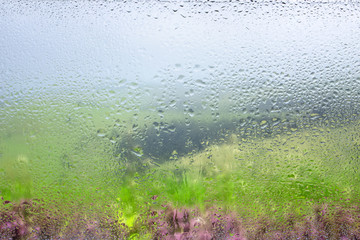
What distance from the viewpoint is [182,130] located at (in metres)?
0.84

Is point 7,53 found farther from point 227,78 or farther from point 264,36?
point 264,36

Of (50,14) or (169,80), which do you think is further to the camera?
(50,14)

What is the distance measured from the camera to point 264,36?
920 mm

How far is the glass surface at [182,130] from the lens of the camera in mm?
846

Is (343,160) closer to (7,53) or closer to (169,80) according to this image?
(169,80)

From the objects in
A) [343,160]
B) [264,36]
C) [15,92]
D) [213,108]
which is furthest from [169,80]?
[343,160]

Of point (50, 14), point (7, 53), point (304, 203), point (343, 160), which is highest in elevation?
point (50, 14)

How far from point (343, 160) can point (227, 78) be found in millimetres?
462

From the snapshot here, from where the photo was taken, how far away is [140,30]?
921 mm

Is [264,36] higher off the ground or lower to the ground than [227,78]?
higher

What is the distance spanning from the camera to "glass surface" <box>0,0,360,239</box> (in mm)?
846

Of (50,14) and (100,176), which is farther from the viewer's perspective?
(50,14)

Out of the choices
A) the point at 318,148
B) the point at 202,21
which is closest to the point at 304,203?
the point at 318,148

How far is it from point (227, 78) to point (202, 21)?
22cm
